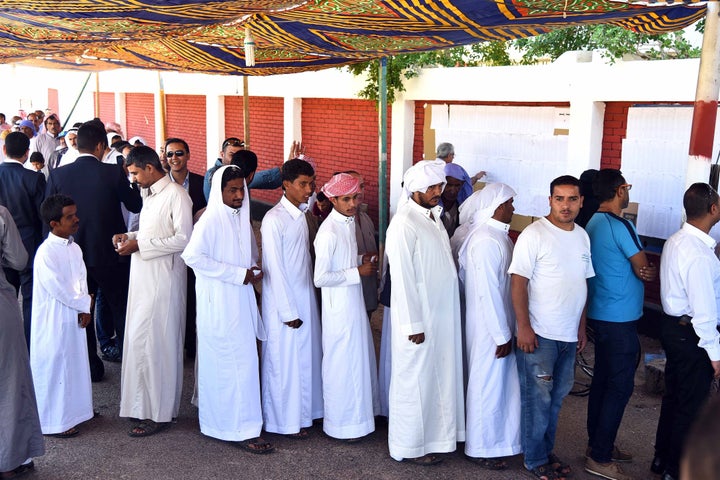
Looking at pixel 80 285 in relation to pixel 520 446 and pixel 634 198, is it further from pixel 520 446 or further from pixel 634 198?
pixel 634 198

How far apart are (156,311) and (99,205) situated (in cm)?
118

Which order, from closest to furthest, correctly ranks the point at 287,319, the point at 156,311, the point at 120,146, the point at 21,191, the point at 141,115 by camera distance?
1. the point at 287,319
2. the point at 156,311
3. the point at 21,191
4. the point at 120,146
5. the point at 141,115

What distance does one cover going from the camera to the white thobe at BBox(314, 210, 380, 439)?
193 inches

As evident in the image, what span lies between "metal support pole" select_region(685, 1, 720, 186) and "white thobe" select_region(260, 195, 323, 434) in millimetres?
2567

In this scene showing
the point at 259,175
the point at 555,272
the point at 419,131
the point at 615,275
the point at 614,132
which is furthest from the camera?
the point at 419,131

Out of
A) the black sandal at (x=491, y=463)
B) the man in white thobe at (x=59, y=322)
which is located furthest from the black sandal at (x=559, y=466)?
the man in white thobe at (x=59, y=322)

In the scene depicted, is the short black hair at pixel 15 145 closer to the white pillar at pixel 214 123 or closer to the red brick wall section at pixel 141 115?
the white pillar at pixel 214 123

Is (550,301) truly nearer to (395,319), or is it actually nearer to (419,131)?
(395,319)

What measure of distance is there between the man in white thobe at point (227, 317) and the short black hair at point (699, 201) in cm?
261

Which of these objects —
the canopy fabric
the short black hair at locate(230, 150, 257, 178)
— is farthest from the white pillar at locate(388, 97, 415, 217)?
the short black hair at locate(230, 150, 257, 178)

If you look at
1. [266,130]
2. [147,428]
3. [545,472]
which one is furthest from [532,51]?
[147,428]

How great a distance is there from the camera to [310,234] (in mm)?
5465

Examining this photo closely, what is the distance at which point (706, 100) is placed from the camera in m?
4.83

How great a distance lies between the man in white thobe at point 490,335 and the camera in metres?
4.56
